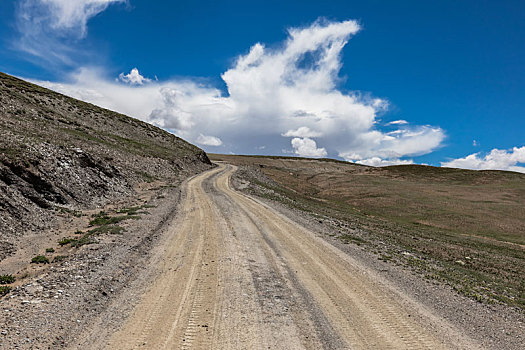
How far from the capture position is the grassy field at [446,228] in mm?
13789

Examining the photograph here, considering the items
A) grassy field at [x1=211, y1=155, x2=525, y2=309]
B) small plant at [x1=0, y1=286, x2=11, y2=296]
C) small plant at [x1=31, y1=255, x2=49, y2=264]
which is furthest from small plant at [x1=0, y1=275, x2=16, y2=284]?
grassy field at [x1=211, y1=155, x2=525, y2=309]

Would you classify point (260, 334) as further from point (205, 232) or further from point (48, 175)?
point (48, 175)

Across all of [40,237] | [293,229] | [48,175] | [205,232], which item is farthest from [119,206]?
[293,229]

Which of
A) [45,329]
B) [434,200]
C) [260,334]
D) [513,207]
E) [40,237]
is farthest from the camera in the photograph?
[434,200]

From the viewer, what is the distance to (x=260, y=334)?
22.5 feet

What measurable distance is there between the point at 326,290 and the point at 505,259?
66.4 feet

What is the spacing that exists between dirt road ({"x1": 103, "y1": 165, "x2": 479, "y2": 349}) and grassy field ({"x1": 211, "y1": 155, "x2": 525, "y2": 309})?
4294 mm

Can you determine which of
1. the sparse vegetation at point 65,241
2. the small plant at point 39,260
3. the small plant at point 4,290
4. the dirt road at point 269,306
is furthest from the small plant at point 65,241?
the small plant at point 4,290

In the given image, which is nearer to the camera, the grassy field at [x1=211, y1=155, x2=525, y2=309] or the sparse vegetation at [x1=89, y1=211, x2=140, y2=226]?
the grassy field at [x1=211, y1=155, x2=525, y2=309]

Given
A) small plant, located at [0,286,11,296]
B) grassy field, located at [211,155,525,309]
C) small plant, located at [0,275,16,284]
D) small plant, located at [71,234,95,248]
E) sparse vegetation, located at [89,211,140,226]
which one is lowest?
small plant, located at [0,275,16,284]

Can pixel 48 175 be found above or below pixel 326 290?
above

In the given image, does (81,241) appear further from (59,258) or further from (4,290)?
(4,290)

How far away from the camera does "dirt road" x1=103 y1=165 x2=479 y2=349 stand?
6711mm

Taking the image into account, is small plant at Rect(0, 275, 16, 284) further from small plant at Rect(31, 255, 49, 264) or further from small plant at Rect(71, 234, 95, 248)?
small plant at Rect(71, 234, 95, 248)
